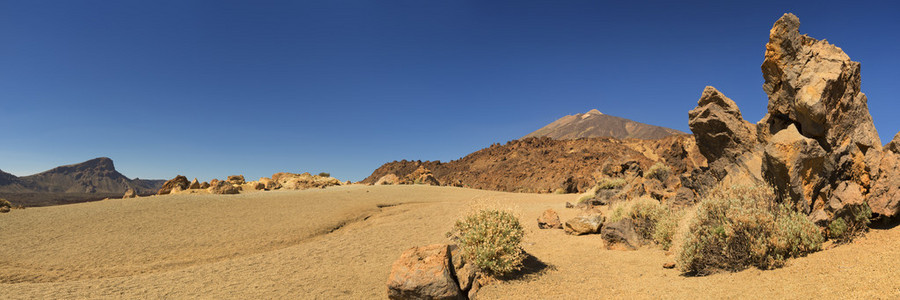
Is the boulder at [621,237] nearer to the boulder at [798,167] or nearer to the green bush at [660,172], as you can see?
the boulder at [798,167]

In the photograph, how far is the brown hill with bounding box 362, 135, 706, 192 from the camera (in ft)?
127

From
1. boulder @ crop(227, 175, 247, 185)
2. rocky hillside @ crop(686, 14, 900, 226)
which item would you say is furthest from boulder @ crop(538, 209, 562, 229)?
boulder @ crop(227, 175, 247, 185)

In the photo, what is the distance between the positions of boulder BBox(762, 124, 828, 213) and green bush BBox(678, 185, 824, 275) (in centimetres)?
21

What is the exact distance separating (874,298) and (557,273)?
3.57 meters

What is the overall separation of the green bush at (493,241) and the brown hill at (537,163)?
821 inches

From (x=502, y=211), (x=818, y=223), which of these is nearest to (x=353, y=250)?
(x=502, y=211)

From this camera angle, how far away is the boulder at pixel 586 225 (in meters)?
9.23

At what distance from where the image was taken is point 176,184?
19234 mm

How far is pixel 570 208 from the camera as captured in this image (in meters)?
15.0

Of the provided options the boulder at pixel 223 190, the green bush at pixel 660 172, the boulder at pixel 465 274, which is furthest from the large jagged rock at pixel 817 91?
the boulder at pixel 223 190

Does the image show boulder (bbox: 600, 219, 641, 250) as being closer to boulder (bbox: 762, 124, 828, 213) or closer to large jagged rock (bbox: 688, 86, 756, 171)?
large jagged rock (bbox: 688, 86, 756, 171)

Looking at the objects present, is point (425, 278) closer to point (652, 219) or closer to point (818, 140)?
point (652, 219)

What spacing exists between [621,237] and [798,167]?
313 centimetres

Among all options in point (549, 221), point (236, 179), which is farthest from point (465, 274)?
point (236, 179)
